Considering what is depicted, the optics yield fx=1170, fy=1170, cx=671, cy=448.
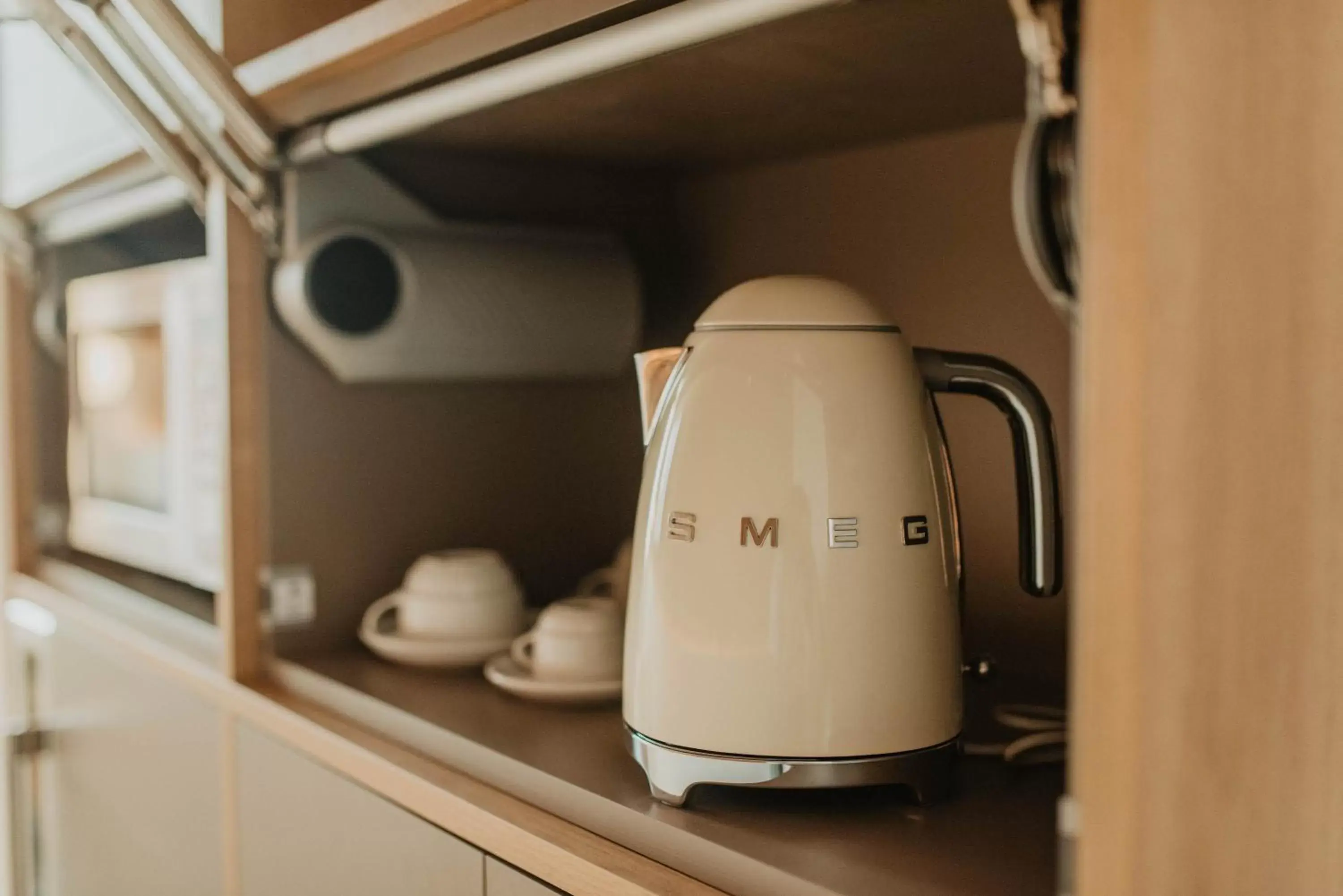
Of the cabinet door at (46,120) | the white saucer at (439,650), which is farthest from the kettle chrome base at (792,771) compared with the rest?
the cabinet door at (46,120)

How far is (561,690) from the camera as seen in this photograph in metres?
0.82

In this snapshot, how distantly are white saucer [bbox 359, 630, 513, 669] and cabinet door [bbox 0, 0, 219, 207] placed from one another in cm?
49

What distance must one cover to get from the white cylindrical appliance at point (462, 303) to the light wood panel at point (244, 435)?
0.09 ft

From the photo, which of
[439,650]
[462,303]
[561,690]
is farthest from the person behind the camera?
[462,303]

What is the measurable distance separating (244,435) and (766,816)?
584 millimetres

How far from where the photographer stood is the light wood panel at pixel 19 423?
4.98ft

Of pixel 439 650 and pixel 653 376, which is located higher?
pixel 653 376

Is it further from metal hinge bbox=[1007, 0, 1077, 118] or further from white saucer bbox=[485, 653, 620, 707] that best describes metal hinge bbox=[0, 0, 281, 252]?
metal hinge bbox=[1007, 0, 1077, 118]

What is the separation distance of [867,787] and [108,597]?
0.99 meters

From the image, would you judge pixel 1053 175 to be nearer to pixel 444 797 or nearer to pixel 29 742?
pixel 444 797


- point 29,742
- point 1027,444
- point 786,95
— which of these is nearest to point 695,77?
point 786,95

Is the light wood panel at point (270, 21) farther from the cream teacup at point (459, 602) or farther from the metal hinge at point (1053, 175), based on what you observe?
the metal hinge at point (1053, 175)

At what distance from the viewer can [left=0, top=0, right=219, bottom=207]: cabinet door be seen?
113 centimetres

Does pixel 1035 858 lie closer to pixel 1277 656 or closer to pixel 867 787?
pixel 867 787
